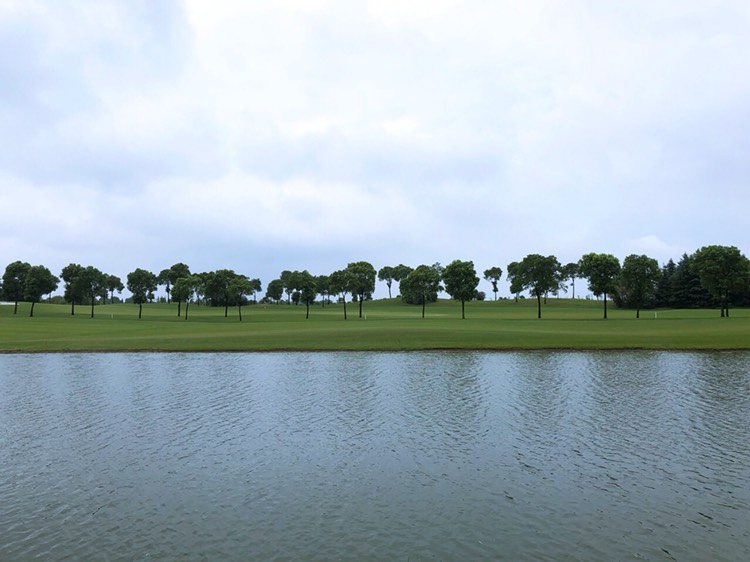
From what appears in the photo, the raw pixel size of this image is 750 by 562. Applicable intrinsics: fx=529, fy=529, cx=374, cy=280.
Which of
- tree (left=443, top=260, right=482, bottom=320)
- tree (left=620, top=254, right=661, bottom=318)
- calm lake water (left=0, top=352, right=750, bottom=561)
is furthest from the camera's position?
tree (left=443, top=260, right=482, bottom=320)

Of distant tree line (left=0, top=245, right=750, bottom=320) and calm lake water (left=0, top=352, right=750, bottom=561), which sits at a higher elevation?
distant tree line (left=0, top=245, right=750, bottom=320)

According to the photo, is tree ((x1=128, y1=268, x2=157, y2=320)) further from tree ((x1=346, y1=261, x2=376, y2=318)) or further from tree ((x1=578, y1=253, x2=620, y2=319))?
tree ((x1=578, y1=253, x2=620, y2=319))

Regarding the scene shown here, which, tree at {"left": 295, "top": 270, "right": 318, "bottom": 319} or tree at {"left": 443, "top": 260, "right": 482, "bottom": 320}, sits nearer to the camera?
tree at {"left": 443, "top": 260, "right": 482, "bottom": 320}

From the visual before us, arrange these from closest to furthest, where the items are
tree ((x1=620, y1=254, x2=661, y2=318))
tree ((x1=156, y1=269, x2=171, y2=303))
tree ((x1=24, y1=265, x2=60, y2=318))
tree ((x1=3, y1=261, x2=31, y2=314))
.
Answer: tree ((x1=620, y1=254, x2=661, y2=318)), tree ((x1=24, y1=265, x2=60, y2=318)), tree ((x1=3, y1=261, x2=31, y2=314)), tree ((x1=156, y1=269, x2=171, y2=303))

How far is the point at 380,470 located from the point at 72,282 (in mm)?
134614

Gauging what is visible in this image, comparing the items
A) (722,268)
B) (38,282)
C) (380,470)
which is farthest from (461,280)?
(38,282)

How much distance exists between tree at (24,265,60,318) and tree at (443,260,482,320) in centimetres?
9024

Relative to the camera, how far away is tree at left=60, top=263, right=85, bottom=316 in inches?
5010

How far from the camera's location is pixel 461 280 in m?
106

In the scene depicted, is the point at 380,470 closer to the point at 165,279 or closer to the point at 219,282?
the point at 219,282

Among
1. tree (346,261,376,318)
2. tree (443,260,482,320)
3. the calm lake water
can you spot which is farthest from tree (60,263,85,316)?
the calm lake water

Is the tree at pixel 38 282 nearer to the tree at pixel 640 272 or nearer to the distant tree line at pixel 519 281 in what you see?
Answer: the distant tree line at pixel 519 281

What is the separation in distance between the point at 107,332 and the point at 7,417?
174 feet

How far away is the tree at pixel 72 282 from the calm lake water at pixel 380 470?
356ft
